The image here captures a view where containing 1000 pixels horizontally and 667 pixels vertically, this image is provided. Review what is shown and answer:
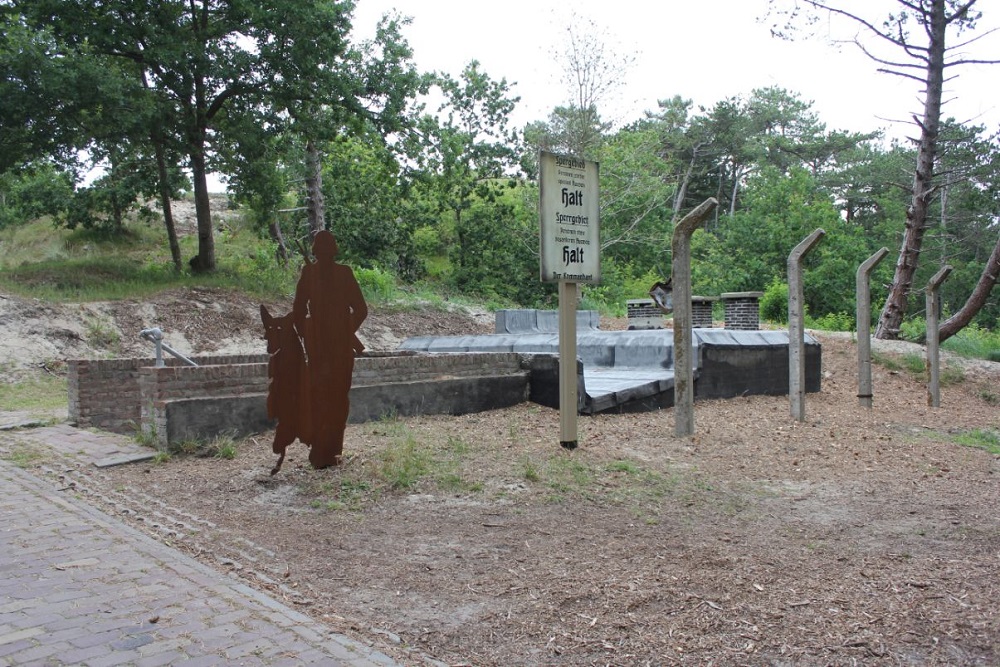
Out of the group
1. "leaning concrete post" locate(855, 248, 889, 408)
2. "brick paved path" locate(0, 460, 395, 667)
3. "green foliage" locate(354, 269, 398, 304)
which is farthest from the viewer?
"green foliage" locate(354, 269, 398, 304)

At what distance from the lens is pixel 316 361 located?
22.3 ft

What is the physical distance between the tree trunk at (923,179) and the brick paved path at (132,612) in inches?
762

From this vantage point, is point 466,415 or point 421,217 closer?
point 466,415

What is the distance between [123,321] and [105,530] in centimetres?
1325

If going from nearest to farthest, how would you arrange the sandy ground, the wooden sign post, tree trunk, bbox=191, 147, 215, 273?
the sandy ground < the wooden sign post < tree trunk, bbox=191, 147, 215, 273

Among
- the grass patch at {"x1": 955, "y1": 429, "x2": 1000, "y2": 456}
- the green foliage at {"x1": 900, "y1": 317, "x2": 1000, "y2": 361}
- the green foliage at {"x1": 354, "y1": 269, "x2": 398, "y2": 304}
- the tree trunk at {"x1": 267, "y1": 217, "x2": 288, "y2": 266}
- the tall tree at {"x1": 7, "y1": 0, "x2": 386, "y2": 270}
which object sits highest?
the tall tree at {"x1": 7, "y1": 0, "x2": 386, "y2": 270}

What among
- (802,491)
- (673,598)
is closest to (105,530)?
(673,598)

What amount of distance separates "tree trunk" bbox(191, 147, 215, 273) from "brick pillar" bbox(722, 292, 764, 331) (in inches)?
526

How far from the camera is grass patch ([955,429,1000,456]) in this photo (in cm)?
895

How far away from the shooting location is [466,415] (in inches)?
392

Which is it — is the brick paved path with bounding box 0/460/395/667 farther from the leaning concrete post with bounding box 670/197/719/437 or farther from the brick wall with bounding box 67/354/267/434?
the leaning concrete post with bounding box 670/197/719/437

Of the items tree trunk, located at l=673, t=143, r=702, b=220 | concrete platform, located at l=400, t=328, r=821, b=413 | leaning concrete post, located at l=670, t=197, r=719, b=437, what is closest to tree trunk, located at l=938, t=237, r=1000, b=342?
concrete platform, located at l=400, t=328, r=821, b=413

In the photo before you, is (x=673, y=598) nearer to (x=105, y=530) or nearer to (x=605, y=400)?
(x=105, y=530)

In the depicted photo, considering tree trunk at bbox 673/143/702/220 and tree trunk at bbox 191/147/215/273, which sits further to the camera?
tree trunk at bbox 673/143/702/220
